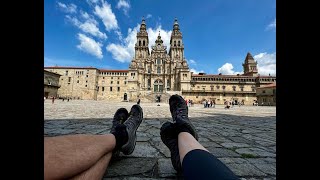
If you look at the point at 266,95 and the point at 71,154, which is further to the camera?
the point at 266,95

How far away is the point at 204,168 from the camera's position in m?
0.96

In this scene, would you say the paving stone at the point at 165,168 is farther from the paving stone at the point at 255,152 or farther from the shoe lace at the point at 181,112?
the paving stone at the point at 255,152

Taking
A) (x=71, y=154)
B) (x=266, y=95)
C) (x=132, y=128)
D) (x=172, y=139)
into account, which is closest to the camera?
(x=71, y=154)

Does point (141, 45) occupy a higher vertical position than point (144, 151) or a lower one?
higher

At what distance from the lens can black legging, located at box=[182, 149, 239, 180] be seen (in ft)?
2.94

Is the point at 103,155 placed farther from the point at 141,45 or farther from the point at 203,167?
the point at 141,45

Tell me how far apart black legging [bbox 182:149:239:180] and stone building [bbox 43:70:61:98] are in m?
50.3

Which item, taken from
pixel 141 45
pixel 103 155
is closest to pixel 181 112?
pixel 103 155

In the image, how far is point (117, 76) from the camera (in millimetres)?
57406

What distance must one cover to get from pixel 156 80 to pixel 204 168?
167 feet

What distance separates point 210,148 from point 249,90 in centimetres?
5447

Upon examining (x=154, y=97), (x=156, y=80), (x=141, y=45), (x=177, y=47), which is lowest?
(x=154, y=97)

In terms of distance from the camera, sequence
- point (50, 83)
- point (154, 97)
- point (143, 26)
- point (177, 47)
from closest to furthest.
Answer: point (154, 97), point (50, 83), point (177, 47), point (143, 26)

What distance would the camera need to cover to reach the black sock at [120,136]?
173 cm
